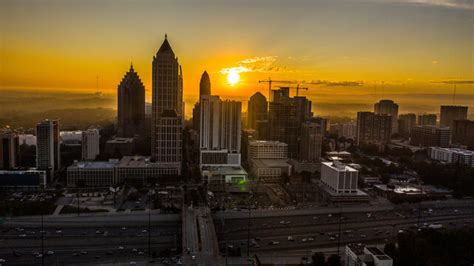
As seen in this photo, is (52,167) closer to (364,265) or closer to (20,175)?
(20,175)

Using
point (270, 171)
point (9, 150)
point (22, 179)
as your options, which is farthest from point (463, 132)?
point (9, 150)

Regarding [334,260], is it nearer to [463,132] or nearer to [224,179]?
[224,179]

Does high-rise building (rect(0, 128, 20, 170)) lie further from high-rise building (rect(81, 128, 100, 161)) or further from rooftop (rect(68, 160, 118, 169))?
high-rise building (rect(81, 128, 100, 161))

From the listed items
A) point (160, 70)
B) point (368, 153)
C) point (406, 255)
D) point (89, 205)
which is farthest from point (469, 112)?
point (89, 205)

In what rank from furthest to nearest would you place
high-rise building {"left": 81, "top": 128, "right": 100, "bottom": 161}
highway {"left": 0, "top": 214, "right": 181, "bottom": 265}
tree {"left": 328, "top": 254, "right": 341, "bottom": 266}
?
high-rise building {"left": 81, "top": 128, "right": 100, "bottom": 161} < highway {"left": 0, "top": 214, "right": 181, "bottom": 265} < tree {"left": 328, "top": 254, "right": 341, "bottom": 266}

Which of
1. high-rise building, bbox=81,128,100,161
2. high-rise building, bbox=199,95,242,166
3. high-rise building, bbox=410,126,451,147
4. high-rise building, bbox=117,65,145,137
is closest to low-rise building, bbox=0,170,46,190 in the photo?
high-rise building, bbox=81,128,100,161

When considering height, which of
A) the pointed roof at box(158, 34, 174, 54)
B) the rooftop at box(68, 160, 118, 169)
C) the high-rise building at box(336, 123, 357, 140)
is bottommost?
the rooftop at box(68, 160, 118, 169)
